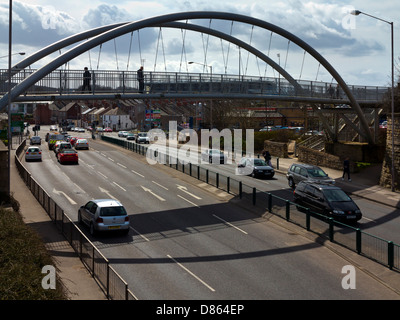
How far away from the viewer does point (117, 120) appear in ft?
449

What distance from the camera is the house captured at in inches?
5369

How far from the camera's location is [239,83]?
141ft

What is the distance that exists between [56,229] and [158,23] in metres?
16.6

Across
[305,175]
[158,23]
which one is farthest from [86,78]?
[305,175]

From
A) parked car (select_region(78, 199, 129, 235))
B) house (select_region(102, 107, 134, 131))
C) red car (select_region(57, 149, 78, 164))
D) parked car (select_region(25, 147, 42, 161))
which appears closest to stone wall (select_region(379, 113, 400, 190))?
parked car (select_region(78, 199, 129, 235))

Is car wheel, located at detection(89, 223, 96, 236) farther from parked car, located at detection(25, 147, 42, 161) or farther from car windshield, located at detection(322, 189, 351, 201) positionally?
parked car, located at detection(25, 147, 42, 161)

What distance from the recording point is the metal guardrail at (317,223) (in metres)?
18.1

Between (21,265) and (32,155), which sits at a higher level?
(32,155)

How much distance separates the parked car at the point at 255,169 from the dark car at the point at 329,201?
39.4 feet

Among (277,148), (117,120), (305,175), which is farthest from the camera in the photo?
(117,120)

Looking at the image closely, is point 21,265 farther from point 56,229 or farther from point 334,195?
point 334,195

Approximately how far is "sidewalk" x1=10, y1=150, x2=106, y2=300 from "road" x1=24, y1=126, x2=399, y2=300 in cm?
120
